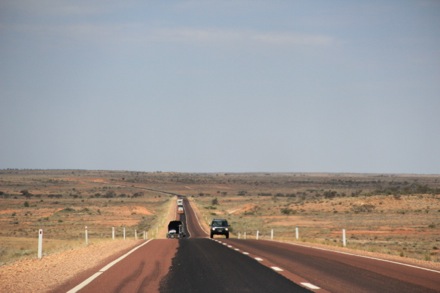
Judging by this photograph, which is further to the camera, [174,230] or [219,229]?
[174,230]

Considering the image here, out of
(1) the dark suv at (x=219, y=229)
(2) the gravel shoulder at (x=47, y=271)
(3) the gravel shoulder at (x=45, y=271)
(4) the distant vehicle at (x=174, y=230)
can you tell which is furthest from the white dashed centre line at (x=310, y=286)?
(4) the distant vehicle at (x=174, y=230)

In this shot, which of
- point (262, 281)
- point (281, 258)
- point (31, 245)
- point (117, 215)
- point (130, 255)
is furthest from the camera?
point (117, 215)

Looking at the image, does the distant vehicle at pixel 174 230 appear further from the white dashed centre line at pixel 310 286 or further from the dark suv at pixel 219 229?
→ the white dashed centre line at pixel 310 286

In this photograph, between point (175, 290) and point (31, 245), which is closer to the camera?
point (175, 290)

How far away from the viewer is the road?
1320 cm

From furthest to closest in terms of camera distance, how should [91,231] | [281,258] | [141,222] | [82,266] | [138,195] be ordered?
[138,195]
[141,222]
[91,231]
[281,258]
[82,266]

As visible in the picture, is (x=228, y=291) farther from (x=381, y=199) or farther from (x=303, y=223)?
(x=381, y=199)

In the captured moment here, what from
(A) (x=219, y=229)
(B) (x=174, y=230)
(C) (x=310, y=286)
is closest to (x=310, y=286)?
(C) (x=310, y=286)

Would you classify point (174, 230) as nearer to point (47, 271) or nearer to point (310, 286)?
point (47, 271)

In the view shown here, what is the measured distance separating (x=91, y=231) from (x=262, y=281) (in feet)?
188

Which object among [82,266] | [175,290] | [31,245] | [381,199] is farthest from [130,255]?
[381,199]

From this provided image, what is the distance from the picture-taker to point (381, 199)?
8931cm

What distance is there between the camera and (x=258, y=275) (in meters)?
15.6

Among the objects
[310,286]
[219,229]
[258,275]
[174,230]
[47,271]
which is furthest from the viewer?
[174,230]
